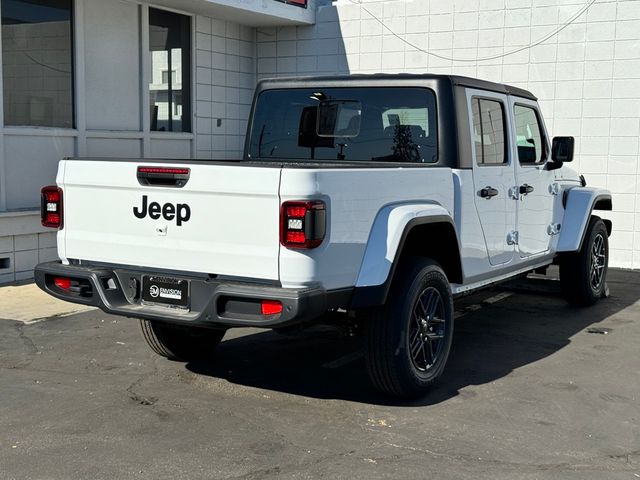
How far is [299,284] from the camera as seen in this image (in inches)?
174

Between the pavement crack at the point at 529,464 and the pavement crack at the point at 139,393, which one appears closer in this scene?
the pavement crack at the point at 529,464


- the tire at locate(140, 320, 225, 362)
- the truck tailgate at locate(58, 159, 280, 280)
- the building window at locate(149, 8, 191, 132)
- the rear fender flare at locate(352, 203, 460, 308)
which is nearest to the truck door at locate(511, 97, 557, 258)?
the rear fender flare at locate(352, 203, 460, 308)

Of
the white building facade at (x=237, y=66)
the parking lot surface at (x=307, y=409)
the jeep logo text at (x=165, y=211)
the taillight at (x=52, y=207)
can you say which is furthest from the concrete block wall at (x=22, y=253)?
the jeep logo text at (x=165, y=211)

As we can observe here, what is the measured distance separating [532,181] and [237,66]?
730cm

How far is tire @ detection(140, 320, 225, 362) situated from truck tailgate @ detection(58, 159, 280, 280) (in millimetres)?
966

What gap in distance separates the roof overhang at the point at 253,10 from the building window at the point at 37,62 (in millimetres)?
1616

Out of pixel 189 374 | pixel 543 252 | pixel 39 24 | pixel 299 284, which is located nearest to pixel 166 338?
pixel 189 374

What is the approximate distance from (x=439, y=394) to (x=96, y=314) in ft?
12.3

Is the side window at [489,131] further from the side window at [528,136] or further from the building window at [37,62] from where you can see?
the building window at [37,62]

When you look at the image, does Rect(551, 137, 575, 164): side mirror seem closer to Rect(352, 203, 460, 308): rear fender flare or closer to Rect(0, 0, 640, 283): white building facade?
Rect(352, 203, 460, 308): rear fender flare

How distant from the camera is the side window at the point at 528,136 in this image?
6.88m

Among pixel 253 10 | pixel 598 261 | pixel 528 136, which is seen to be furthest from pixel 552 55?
pixel 528 136

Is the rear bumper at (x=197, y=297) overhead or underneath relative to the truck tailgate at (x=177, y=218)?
underneath

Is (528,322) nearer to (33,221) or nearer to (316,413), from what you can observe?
(316,413)
